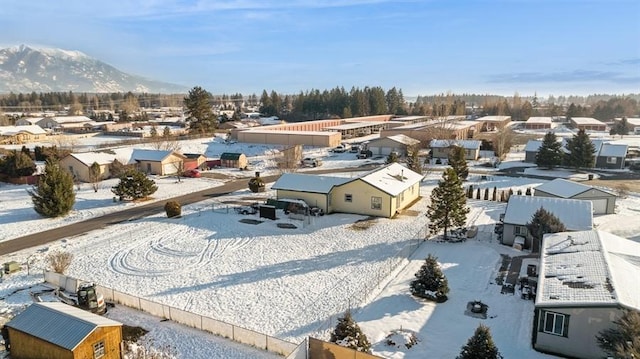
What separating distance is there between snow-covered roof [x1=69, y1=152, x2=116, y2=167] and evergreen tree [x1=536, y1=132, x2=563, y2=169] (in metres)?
57.3

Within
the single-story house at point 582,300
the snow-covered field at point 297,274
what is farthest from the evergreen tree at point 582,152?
the single-story house at point 582,300

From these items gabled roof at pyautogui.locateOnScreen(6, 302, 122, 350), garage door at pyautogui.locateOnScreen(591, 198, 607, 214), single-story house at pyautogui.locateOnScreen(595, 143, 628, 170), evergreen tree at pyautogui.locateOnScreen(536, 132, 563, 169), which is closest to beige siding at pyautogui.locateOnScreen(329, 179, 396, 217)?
garage door at pyautogui.locateOnScreen(591, 198, 607, 214)

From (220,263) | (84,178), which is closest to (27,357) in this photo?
(220,263)

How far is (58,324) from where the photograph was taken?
52.1ft

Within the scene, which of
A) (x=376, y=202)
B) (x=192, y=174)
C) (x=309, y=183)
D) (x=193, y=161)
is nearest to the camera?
(x=376, y=202)

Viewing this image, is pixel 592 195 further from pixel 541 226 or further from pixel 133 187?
pixel 133 187

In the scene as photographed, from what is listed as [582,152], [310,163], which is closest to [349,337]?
[310,163]

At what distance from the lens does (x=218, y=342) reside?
17.6 meters

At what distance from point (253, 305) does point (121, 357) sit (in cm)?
622

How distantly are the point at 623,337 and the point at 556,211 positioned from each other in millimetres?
16347

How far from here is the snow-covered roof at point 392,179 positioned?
119 feet

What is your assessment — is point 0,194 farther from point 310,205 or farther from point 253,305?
point 253,305

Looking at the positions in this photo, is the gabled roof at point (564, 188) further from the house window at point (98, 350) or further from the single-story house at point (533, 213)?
the house window at point (98, 350)

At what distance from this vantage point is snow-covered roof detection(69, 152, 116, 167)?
51.8m
